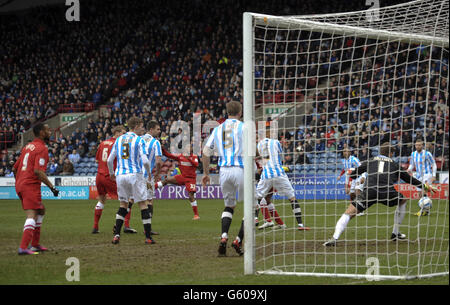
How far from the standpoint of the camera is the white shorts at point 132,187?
33.7 feet

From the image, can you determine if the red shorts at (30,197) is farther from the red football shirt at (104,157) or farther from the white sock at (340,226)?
the white sock at (340,226)

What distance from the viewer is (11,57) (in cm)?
3588

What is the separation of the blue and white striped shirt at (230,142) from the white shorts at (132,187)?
2.29 m

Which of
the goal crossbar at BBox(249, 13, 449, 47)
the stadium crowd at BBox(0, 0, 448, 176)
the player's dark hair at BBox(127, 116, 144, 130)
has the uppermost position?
the stadium crowd at BBox(0, 0, 448, 176)

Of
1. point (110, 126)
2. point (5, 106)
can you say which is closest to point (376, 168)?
point (110, 126)

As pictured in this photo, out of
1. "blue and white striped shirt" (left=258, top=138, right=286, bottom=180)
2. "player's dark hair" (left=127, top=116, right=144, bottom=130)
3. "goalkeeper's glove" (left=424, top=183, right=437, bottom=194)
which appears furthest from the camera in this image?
"blue and white striped shirt" (left=258, top=138, right=286, bottom=180)

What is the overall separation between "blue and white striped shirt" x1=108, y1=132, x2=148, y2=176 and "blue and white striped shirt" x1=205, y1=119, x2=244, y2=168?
90.2 inches

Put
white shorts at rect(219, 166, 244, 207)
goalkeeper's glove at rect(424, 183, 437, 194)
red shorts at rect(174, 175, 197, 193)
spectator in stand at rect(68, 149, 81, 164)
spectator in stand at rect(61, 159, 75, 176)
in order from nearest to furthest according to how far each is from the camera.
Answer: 1. white shorts at rect(219, 166, 244, 207)
2. goalkeeper's glove at rect(424, 183, 437, 194)
3. red shorts at rect(174, 175, 197, 193)
4. spectator in stand at rect(61, 159, 75, 176)
5. spectator in stand at rect(68, 149, 81, 164)

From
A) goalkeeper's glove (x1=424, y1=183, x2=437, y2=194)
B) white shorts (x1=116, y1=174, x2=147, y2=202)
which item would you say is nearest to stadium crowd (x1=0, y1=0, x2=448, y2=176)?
white shorts (x1=116, y1=174, x2=147, y2=202)

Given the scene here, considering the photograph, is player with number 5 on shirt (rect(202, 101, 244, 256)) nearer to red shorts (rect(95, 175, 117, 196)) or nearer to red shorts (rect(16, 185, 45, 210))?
red shorts (rect(16, 185, 45, 210))

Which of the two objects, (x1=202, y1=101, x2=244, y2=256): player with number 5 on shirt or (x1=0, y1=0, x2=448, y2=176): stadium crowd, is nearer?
(x1=202, y1=101, x2=244, y2=256): player with number 5 on shirt

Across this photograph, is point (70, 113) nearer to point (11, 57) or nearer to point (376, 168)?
point (11, 57)

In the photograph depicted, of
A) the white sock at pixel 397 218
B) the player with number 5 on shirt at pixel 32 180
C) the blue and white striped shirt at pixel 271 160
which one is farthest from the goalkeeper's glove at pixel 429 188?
the player with number 5 on shirt at pixel 32 180

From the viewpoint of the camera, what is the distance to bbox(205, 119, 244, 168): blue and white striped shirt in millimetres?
8453
